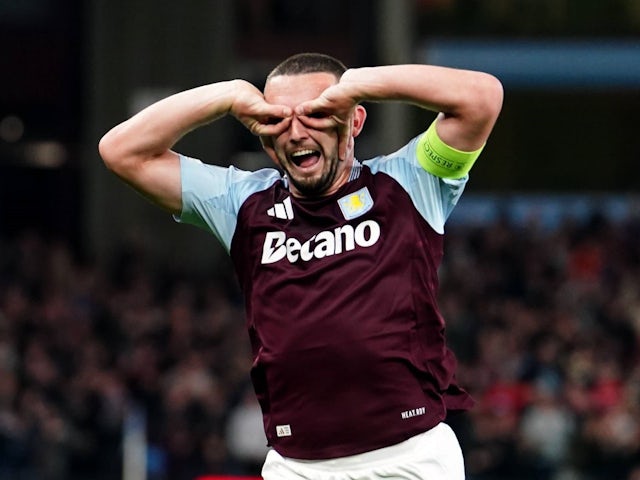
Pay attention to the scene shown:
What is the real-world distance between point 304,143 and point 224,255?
484 inches

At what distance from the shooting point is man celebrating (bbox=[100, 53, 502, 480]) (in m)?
3.96

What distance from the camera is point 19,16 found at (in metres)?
17.0

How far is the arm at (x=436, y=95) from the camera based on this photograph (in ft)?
13.0

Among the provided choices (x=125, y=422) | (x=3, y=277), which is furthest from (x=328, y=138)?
(x=3, y=277)

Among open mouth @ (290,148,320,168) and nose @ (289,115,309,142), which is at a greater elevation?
nose @ (289,115,309,142)

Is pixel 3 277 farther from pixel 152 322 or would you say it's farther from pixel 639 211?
pixel 639 211

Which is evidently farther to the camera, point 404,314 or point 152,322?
point 152,322

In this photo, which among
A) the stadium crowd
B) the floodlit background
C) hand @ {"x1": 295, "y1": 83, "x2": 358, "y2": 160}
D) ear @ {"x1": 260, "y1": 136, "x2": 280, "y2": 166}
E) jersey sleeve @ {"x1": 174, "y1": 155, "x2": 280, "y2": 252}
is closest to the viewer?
hand @ {"x1": 295, "y1": 83, "x2": 358, "y2": 160}

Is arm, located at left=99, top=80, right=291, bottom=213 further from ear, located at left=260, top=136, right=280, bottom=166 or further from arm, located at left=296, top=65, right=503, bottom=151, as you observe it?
arm, located at left=296, top=65, right=503, bottom=151

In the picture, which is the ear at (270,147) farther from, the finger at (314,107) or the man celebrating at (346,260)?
the finger at (314,107)

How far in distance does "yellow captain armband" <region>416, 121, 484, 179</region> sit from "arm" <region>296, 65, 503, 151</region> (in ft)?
0.06

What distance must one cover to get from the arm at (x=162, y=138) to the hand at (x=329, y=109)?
0.24 m

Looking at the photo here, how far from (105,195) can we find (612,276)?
5829mm

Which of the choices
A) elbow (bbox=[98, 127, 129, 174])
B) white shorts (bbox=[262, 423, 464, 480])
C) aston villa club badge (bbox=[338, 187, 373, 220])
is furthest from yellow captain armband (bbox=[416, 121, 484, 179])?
elbow (bbox=[98, 127, 129, 174])
